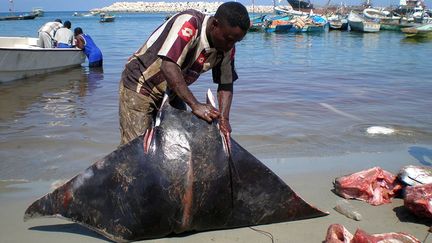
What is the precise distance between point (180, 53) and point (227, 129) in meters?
0.66

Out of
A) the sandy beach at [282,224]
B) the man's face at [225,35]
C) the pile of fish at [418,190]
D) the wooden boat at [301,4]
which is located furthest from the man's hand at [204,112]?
the wooden boat at [301,4]

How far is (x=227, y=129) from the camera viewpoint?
3.10 metres

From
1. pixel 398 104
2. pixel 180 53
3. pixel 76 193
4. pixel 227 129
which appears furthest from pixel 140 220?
pixel 398 104

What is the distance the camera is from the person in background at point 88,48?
1428 centimetres

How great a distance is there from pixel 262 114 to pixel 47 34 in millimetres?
8626

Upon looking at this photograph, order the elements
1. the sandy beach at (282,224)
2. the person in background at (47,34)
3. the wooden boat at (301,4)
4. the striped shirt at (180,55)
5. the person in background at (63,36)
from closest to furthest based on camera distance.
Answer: the striped shirt at (180,55) < the sandy beach at (282,224) < the person in background at (47,34) < the person in background at (63,36) < the wooden boat at (301,4)

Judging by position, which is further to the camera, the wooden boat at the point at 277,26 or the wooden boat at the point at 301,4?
the wooden boat at the point at 301,4

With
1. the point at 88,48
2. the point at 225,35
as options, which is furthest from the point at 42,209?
the point at 88,48

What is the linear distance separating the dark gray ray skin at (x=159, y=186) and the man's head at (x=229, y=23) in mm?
605

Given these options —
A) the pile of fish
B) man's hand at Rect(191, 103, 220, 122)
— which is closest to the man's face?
man's hand at Rect(191, 103, 220, 122)

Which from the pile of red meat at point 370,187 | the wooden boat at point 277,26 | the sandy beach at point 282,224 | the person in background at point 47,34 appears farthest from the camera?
the wooden boat at point 277,26

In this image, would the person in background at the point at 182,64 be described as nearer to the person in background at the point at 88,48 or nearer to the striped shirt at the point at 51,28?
the striped shirt at the point at 51,28

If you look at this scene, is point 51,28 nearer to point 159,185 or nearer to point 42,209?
point 42,209

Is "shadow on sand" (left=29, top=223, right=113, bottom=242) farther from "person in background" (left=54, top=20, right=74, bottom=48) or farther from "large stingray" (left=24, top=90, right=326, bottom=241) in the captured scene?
"person in background" (left=54, top=20, right=74, bottom=48)
